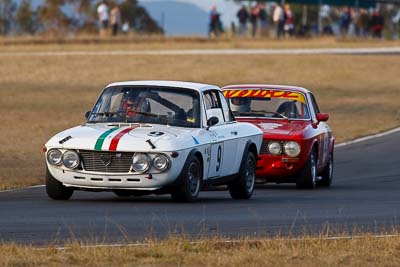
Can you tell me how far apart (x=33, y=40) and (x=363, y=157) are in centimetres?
3652

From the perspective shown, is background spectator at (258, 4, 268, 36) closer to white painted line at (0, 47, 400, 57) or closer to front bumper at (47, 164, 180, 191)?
white painted line at (0, 47, 400, 57)

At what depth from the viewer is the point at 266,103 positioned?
18562 mm

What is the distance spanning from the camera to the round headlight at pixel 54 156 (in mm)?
13850

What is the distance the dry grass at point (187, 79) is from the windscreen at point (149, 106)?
10.5 m

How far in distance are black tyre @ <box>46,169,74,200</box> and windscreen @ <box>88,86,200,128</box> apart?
990 mm

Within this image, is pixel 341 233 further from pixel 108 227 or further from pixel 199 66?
pixel 199 66

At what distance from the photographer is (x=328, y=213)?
13.5m

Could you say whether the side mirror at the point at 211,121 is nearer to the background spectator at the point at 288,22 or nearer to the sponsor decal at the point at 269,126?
the sponsor decal at the point at 269,126

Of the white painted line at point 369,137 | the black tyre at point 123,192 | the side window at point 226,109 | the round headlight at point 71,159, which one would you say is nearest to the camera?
the round headlight at point 71,159

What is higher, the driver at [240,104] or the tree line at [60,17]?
the driver at [240,104]

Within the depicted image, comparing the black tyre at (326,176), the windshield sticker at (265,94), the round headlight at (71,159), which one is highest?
the round headlight at (71,159)

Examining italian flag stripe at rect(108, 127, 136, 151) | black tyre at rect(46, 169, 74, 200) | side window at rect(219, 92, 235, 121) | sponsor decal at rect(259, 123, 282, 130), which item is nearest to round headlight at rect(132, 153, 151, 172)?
italian flag stripe at rect(108, 127, 136, 151)

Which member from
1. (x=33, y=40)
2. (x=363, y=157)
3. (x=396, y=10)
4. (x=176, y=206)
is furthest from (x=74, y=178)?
(x=396, y=10)

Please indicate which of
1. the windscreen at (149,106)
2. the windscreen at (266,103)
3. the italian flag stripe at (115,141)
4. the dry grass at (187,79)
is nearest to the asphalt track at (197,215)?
the italian flag stripe at (115,141)
